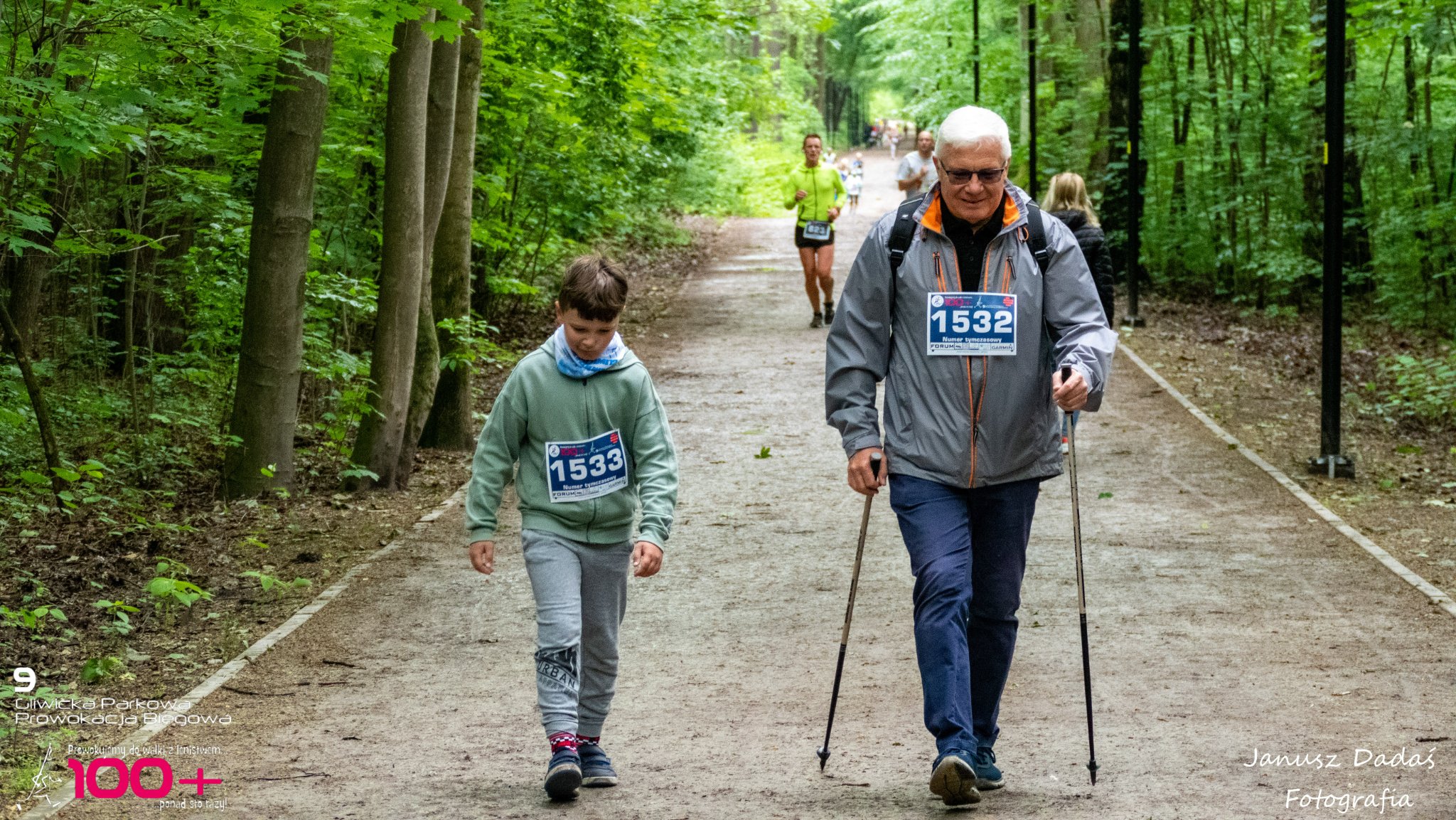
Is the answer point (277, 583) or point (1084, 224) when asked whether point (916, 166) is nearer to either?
point (1084, 224)

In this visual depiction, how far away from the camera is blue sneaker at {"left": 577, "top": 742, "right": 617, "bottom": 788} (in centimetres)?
509

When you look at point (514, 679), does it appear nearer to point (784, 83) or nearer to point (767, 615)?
point (767, 615)

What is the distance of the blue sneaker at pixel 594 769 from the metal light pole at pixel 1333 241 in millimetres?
7414

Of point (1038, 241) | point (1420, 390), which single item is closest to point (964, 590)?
point (1038, 241)

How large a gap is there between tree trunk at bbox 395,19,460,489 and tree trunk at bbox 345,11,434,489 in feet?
0.66

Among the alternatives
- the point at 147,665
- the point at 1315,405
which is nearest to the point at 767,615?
the point at 147,665

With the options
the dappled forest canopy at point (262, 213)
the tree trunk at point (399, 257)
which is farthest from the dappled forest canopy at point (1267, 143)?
the tree trunk at point (399, 257)

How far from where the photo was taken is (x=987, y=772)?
193 inches

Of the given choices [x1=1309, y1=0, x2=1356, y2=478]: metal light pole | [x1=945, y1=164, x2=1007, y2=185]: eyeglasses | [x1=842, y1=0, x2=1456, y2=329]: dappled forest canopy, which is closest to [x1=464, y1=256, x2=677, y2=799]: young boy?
[x1=945, y1=164, x2=1007, y2=185]: eyeglasses

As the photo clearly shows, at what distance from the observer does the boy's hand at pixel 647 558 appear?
4.76 meters

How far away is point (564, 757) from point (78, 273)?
1135 cm

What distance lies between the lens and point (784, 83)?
58938 millimetres

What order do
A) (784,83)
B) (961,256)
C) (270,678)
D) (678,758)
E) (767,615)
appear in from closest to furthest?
1. (961,256)
2. (678,758)
3. (270,678)
4. (767,615)
5. (784,83)

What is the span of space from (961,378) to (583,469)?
123 centimetres
